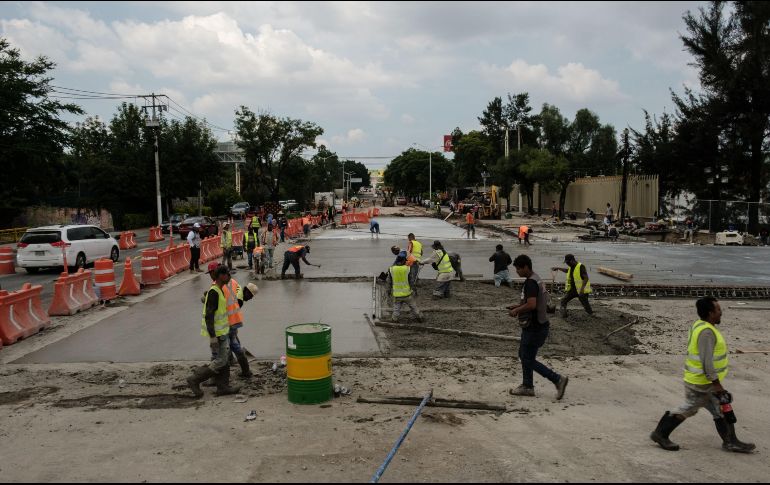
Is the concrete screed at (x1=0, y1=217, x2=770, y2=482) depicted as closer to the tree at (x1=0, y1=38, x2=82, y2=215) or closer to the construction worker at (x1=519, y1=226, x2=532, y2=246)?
the construction worker at (x1=519, y1=226, x2=532, y2=246)

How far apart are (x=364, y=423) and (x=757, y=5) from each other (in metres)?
39.6

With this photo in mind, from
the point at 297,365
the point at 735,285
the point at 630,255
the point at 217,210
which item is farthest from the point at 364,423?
the point at 217,210

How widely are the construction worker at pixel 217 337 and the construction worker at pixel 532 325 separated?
3654 millimetres

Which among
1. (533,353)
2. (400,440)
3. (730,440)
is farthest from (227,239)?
(730,440)

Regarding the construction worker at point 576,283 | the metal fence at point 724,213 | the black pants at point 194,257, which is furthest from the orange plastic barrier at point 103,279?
the metal fence at point 724,213

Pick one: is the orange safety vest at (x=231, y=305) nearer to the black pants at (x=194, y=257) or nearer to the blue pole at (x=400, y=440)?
the blue pole at (x=400, y=440)

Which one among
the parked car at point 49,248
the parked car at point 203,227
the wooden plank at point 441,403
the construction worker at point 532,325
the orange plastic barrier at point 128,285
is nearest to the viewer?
the wooden plank at point 441,403

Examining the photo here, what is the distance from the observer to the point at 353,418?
6488mm

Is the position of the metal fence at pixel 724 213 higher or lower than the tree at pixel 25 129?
lower

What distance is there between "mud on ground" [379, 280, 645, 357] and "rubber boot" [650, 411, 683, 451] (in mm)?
3744

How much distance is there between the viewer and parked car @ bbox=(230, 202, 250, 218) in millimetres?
58938

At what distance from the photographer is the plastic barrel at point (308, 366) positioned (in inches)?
273

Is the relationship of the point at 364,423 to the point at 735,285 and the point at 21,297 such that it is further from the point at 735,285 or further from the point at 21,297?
the point at 735,285

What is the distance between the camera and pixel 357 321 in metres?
11.9
